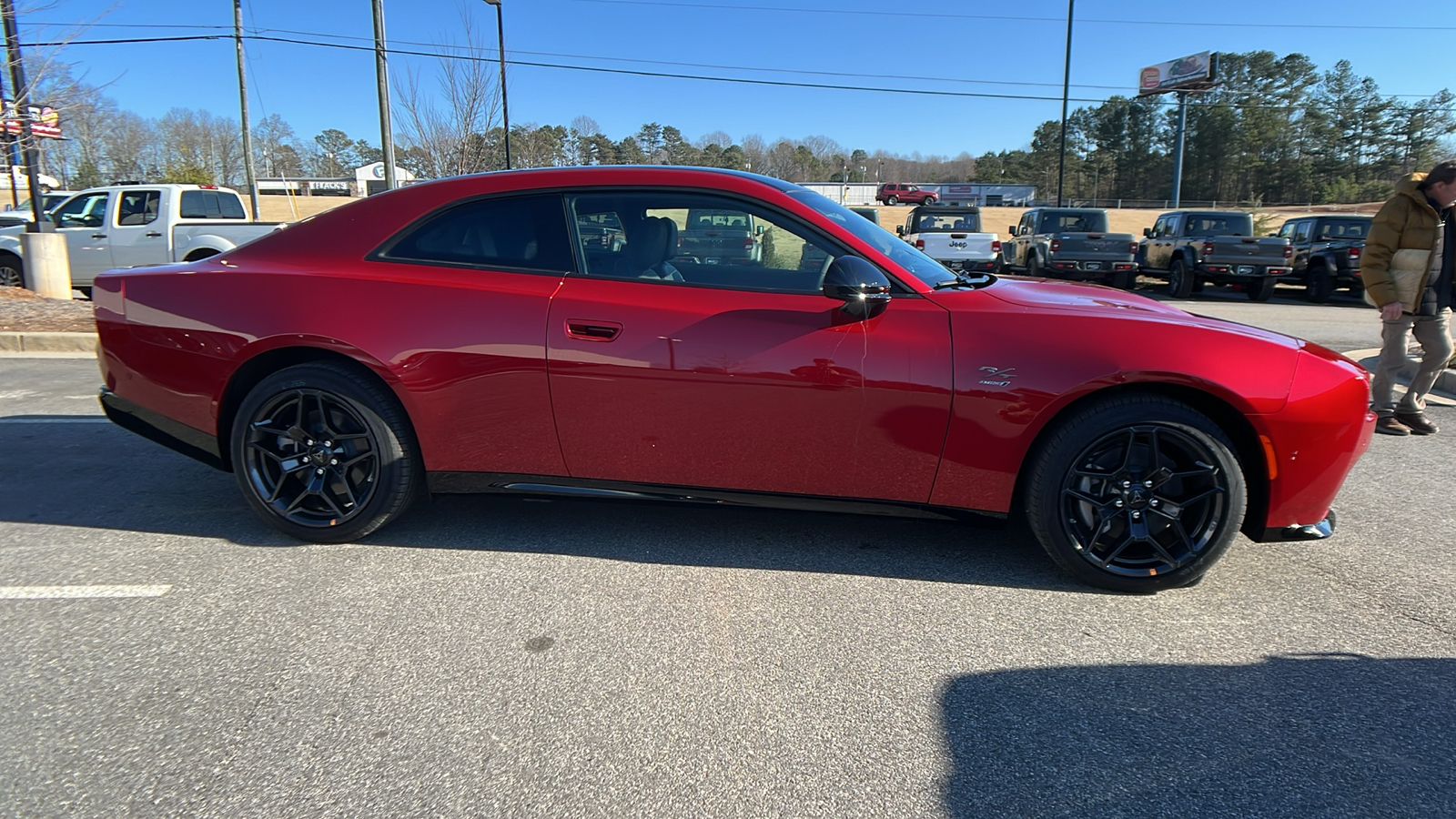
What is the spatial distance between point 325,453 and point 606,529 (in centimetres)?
126

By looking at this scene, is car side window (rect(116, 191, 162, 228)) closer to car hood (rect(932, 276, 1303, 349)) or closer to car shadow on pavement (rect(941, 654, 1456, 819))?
car hood (rect(932, 276, 1303, 349))

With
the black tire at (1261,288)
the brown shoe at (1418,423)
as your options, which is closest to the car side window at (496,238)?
the brown shoe at (1418,423)

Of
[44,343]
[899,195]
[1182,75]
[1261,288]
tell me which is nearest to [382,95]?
[44,343]

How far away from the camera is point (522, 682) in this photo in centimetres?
255

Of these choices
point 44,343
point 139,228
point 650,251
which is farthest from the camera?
point 139,228

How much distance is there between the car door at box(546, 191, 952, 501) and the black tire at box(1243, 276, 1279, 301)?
631 inches

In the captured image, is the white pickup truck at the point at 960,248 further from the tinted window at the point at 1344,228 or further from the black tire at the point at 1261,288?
the tinted window at the point at 1344,228

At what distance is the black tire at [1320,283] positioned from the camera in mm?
16375

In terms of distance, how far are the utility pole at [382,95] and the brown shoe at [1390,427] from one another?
15.5m

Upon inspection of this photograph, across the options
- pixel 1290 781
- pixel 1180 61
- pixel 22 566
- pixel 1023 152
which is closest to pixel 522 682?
pixel 1290 781

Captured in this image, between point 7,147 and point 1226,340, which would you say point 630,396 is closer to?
point 1226,340

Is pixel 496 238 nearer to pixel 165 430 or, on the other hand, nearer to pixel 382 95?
pixel 165 430

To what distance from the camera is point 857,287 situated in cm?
304

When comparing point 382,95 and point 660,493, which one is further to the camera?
point 382,95
